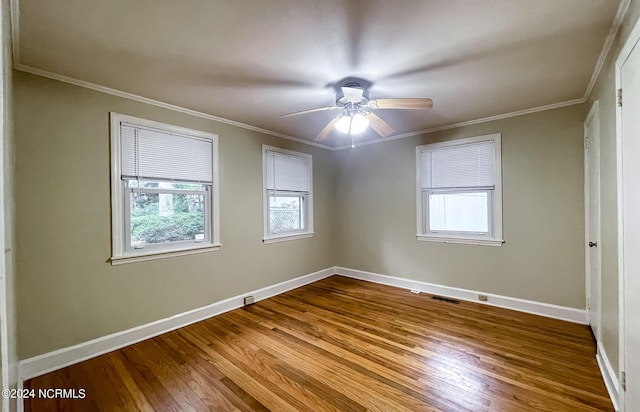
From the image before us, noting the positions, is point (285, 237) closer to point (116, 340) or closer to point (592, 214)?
point (116, 340)

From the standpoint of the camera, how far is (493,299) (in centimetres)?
336

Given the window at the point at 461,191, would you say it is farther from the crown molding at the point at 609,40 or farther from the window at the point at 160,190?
the window at the point at 160,190

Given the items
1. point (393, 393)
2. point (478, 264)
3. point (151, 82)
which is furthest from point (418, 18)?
point (478, 264)

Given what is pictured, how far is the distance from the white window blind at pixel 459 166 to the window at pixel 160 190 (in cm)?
286

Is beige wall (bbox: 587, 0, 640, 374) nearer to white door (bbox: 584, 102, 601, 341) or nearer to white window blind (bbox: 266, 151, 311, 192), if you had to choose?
white door (bbox: 584, 102, 601, 341)

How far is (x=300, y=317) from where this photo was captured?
311 cm

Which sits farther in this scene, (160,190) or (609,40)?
(160,190)

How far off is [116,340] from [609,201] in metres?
4.08

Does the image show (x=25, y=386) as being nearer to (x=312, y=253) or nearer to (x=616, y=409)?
(x=312, y=253)

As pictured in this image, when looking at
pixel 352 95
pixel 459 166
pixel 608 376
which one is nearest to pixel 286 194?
pixel 352 95

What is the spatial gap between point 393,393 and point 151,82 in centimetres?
308

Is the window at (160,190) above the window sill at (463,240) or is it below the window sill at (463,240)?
above

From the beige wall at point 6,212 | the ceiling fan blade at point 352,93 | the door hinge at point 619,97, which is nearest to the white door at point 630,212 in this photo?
the door hinge at point 619,97

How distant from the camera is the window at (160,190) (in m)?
2.52
